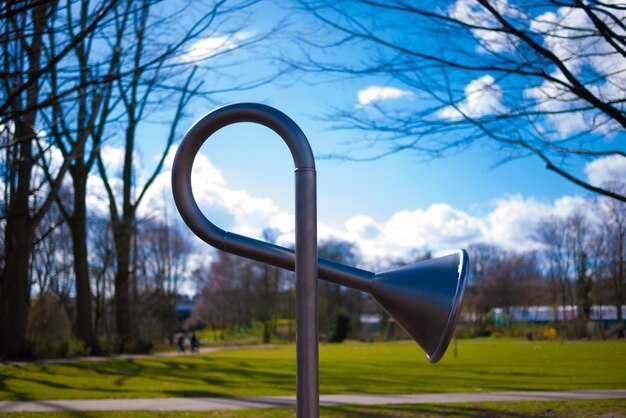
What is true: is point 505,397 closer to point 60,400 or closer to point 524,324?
point 60,400

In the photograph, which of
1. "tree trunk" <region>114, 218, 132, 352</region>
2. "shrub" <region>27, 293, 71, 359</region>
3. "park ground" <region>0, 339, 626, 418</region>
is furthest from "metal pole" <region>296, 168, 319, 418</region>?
"tree trunk" <region>114, 218, 132, 352</region>

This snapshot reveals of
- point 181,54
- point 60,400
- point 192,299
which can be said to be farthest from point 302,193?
point 192,299

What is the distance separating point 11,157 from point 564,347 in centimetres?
1573

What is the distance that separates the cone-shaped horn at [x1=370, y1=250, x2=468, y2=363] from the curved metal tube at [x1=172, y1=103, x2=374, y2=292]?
8cm

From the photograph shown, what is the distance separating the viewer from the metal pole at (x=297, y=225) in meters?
2.03

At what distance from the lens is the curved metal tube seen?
7.02 feet

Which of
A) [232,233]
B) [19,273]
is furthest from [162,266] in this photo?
[232,233]

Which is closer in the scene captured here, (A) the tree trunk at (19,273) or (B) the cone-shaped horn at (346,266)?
(B) the cone-shaped horn at (346,266)

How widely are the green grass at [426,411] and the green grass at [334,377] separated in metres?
1.49

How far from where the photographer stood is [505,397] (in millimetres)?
9359

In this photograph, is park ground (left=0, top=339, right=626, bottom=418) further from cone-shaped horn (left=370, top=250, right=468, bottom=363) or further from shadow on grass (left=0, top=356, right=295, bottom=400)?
cone-shaped horn (left=370, top=250, right=468, bottom=363)

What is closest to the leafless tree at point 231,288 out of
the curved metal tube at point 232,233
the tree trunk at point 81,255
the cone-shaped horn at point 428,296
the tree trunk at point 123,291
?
the tree trunk at point 123,291

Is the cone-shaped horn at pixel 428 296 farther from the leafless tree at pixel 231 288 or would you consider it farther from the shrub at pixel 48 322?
the leafless tree at pixel 231 288

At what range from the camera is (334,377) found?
14.2 meters
